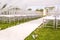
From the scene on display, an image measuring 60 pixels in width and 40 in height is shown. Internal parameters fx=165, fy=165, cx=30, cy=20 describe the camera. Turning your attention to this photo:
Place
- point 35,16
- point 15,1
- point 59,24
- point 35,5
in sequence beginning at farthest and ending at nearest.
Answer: point 35,16, point 35,5, point 15,1, point 59,24

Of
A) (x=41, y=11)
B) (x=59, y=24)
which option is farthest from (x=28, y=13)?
(x=59, y=24)

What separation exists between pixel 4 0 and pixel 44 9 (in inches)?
118

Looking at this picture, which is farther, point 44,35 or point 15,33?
point 15,33

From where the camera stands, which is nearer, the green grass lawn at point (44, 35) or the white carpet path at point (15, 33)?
the green grass lawn at point (44, 35)

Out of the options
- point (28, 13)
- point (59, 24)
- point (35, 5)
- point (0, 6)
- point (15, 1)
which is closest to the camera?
point (59, 24)

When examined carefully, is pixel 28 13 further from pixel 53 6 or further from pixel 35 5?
pixel 53 6

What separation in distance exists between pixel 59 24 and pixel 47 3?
437cm

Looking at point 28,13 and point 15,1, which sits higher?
point 15,1

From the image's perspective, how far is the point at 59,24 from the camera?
632 centimetres

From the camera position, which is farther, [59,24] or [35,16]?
[35,16]

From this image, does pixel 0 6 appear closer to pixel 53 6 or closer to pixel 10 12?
pixel 10 12

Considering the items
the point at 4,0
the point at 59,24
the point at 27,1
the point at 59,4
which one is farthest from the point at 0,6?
the point at 59,24

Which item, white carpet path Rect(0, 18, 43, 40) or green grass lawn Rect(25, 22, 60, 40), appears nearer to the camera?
green grass lawn Rect(25, 22, 60, 40)

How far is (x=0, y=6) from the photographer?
9539mm
